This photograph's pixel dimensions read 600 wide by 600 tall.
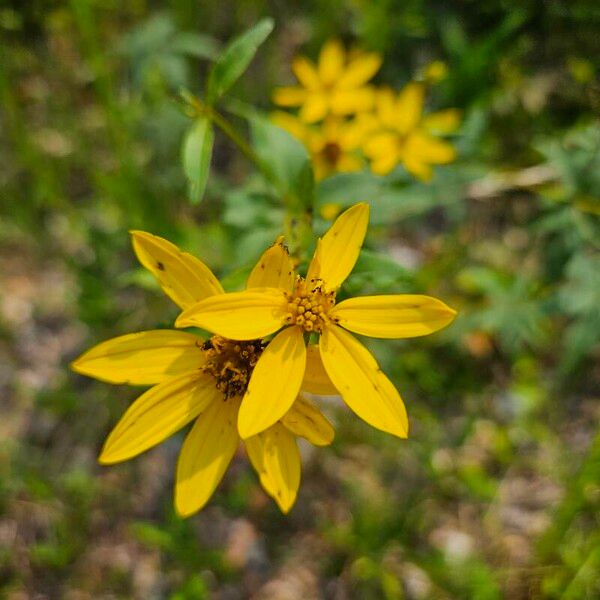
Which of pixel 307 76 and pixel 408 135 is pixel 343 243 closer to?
pixel 408 135

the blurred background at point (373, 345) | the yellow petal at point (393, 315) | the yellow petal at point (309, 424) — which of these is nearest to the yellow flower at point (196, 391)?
the yellow petal at point (309, 424)

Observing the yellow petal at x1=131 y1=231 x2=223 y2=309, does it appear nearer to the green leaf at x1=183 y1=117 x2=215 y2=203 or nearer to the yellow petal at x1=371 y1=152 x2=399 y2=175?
the green leaf at x1=183 y1=117 x2=215 y2=203

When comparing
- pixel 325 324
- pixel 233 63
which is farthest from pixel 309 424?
pixel 233 63

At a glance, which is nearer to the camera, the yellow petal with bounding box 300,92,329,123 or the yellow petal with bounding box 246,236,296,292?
the yellow petal with bounding box 246,236,296,292

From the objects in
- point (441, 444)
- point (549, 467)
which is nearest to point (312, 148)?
point (441, 444)

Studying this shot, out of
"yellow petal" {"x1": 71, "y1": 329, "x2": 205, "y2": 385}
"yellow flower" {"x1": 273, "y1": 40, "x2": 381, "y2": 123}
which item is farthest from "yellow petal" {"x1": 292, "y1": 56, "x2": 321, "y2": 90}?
"yellow petal" {"x1": 71, "y1": 329, "x2": 205, "y2": 385}

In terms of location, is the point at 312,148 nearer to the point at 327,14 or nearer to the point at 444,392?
the point at 327,14
